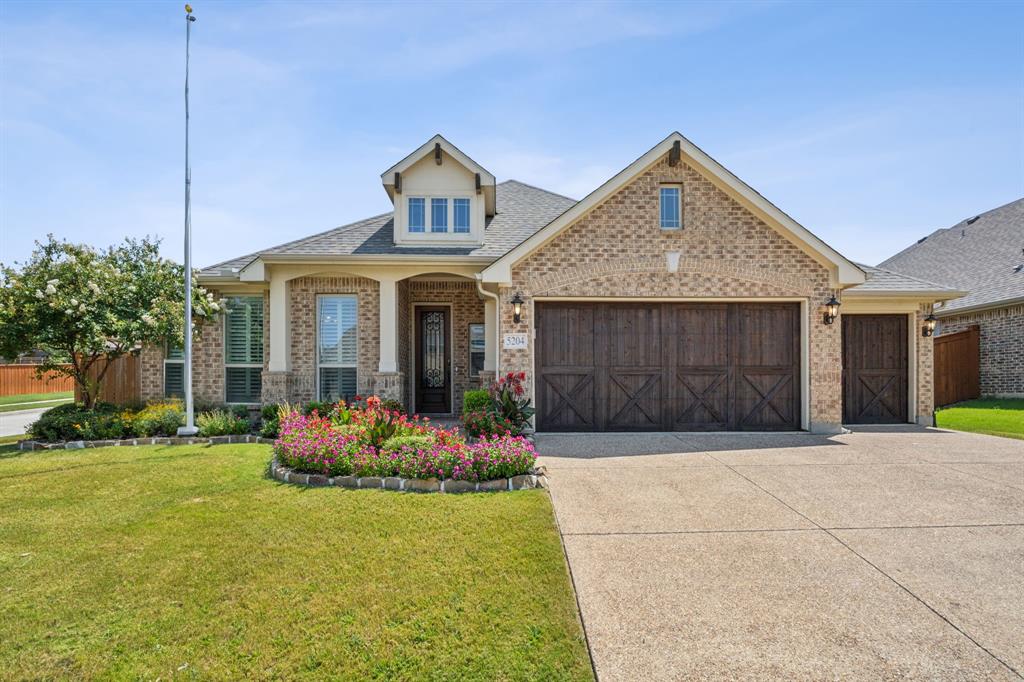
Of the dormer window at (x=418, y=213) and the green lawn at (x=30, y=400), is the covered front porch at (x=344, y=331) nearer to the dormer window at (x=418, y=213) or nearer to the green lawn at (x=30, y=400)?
the dormer window at (x=418, y=213)

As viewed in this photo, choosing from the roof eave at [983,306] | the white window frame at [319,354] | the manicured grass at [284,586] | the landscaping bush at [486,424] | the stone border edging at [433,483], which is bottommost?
the manicured grass at [284,586]

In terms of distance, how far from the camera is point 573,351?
9.93 metres

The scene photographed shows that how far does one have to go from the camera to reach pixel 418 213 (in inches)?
464

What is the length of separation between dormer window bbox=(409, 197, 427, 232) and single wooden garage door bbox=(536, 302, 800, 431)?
3.90 meters

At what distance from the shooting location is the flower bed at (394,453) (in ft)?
20.2

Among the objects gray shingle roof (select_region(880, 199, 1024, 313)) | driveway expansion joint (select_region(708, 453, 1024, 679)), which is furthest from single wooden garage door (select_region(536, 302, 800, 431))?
gray shingle roof (select_region(880, 199, 1024, 313))

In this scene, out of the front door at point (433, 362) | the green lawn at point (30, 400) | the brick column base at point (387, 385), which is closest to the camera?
the brick column base at point (387, 385)

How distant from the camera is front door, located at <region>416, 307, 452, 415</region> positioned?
1286 cm

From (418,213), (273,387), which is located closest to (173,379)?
(273,387)

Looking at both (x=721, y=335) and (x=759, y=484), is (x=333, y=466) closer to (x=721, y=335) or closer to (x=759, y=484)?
(x=759, y=484)

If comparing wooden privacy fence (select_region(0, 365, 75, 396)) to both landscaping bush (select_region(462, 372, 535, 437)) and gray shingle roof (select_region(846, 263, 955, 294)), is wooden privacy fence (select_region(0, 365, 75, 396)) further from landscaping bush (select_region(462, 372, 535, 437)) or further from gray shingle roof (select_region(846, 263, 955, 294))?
gray shingle roof (select_region(846, 263, 955, 294))

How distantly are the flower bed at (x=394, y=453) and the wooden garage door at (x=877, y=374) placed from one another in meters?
8.86

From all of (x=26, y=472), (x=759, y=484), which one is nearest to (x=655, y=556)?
(x=759, y=484)

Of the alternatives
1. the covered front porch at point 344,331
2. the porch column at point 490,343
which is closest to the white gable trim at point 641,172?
the covered front porch at point 344,331
